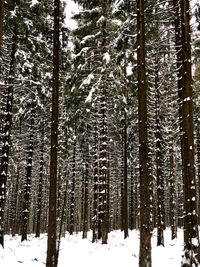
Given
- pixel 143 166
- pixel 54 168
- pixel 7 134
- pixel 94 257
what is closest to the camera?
pixel 143 166

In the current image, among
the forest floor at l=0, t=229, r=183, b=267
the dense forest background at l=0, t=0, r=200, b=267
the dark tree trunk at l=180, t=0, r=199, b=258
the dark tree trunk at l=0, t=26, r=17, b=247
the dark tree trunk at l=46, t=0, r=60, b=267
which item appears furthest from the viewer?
the dark tree trunk at l=0, t=26, r=17, b=247

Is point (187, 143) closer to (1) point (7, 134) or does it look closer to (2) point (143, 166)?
(2) point (143, 166)

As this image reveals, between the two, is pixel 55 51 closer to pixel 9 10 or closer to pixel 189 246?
pixel 9 10

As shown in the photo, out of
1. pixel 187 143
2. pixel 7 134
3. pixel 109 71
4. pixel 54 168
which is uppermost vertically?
pixel 109 71

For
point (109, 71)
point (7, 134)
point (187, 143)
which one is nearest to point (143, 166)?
point (187, 143)

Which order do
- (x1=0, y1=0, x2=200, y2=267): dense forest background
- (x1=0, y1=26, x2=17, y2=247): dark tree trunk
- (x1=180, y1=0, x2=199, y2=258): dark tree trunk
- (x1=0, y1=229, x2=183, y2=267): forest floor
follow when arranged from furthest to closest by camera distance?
(x1=0, y1=26, x2=17, y2=247): dark tree trunk, (x1=0, y1=229, x2=183, y2=267): forest floor, (x1=0, y1=0, x2=200, y2=267): dense forest background, (x1=180, y1=0, x2=199, y2=258): dark tree trunk

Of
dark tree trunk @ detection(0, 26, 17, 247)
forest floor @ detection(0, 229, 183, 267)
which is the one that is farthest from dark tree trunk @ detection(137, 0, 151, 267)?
dark tree trunk @ detection(0, 26, 17, 247)

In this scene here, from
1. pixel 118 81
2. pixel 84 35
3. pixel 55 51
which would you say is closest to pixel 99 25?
pixel 84 35

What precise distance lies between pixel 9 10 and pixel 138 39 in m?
7.15

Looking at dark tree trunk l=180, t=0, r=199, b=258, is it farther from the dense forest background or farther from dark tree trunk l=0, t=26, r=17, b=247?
Answer: dark tree trunk l=0, t=26, r=17, b=247

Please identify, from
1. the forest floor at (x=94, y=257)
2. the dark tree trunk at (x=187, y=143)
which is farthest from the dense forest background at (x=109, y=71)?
the forest floor at (x=94, y=257)

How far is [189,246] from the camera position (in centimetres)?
1077

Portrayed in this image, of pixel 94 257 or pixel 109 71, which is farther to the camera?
pixel 109 71

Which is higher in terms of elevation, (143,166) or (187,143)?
(187,143)
